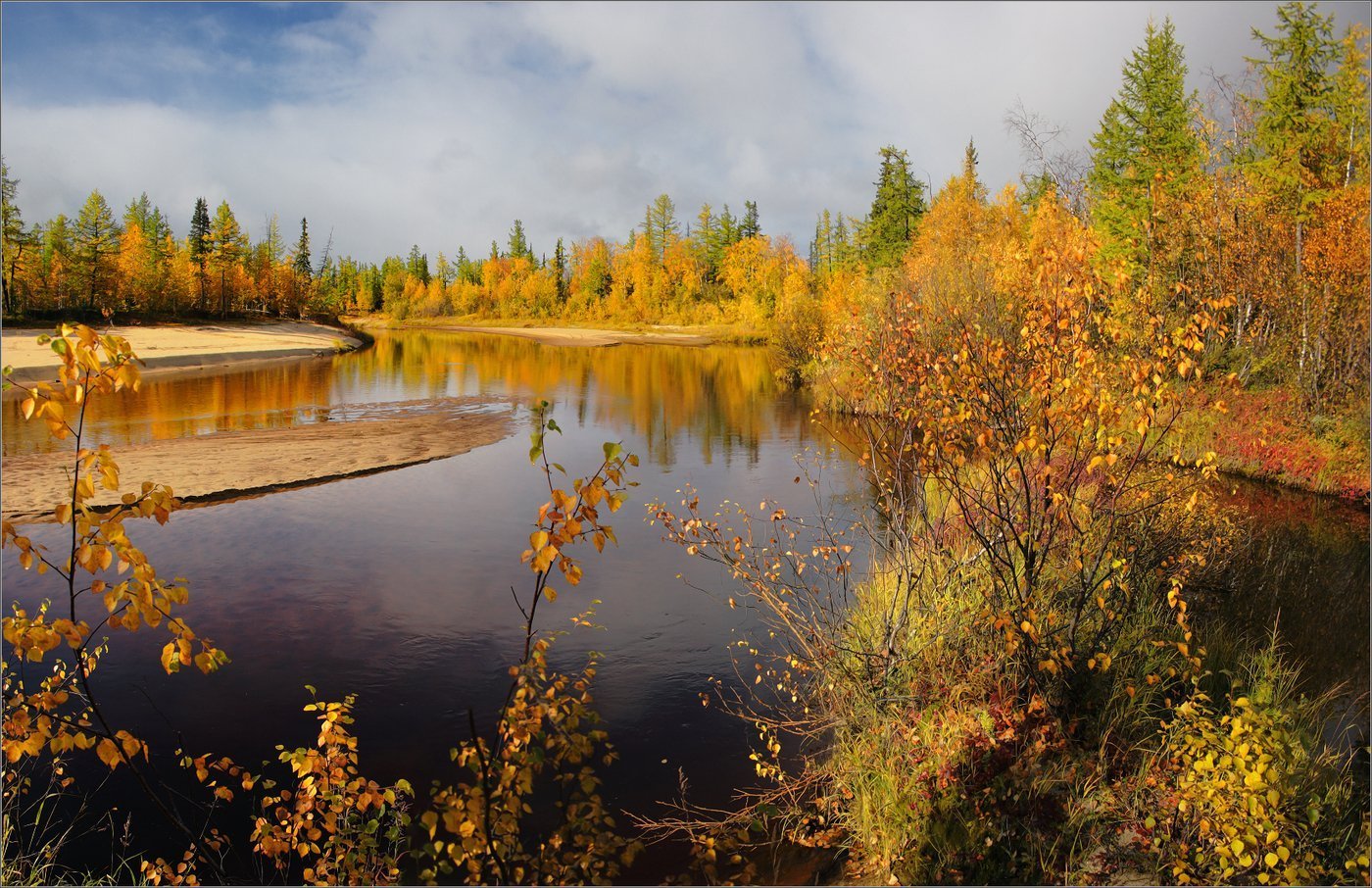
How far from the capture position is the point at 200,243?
7675 centimetres

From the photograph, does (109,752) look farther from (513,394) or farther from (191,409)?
(513,394)

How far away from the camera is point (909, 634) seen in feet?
24.8

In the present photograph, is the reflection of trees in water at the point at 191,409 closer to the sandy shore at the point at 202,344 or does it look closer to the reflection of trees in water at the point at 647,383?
the sandy shore at the point at 202,344

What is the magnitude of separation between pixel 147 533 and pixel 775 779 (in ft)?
43.2

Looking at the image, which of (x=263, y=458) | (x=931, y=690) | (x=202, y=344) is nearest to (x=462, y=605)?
(x=931, y=690)

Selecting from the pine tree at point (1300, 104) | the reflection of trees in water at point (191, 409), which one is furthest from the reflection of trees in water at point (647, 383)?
the pine tree at point (1300, 104)

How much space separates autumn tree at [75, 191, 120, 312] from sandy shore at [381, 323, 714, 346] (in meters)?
33.4

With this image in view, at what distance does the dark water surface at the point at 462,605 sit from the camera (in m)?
8.31

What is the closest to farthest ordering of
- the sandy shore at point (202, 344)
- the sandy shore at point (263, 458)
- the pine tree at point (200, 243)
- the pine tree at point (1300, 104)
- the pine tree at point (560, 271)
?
the sandy shore at point (263, 458), the pine tree at point (1300, 104), the sandy shore at point (202, 344), the pine tree at point (200, 243), the pine tree at point (560, 271)

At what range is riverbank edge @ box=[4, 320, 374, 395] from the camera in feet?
113

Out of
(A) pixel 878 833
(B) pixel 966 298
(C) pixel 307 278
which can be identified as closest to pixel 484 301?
(C) pixel 307 278

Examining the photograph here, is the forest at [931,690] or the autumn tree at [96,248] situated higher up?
the autumn tree at [96,248]

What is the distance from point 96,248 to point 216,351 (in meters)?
22.9

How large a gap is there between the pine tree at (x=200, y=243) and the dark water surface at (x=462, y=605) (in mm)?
55934
